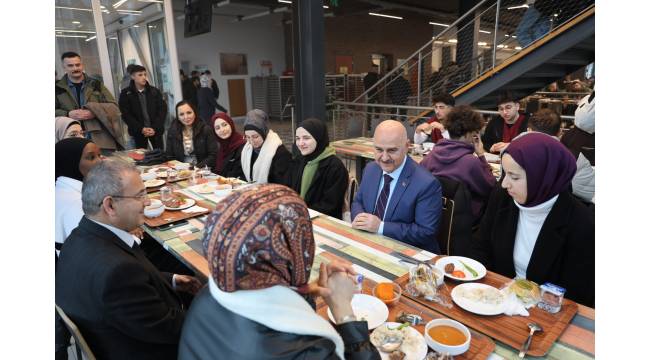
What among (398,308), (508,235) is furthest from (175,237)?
(508,235)

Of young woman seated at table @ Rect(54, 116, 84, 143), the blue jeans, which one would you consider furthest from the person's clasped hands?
the blue jeans

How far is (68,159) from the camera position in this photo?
2.44 metres

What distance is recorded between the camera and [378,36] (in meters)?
15.8

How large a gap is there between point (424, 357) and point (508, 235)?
0.95 meters

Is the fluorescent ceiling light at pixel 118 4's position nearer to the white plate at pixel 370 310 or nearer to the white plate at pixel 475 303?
the white plate at pixel 370 310

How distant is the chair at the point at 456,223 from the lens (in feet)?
7.77

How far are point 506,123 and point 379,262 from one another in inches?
148

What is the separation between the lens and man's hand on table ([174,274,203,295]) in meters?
1.96

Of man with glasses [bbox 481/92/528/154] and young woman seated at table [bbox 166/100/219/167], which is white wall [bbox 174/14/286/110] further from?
man with glasses [bbox 481/92/528/154]

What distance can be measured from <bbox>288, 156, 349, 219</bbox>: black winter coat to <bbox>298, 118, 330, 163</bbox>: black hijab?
0.09m

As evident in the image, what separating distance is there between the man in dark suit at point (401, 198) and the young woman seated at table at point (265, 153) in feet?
4.82

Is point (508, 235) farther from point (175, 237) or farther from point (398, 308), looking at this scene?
point (175, 237)

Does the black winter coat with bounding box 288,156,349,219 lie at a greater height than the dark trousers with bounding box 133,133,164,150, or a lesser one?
lesser

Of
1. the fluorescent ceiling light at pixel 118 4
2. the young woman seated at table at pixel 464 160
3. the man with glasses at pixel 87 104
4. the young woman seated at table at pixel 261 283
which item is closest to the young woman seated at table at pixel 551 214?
the young woman seated at table at pixel 464 160
